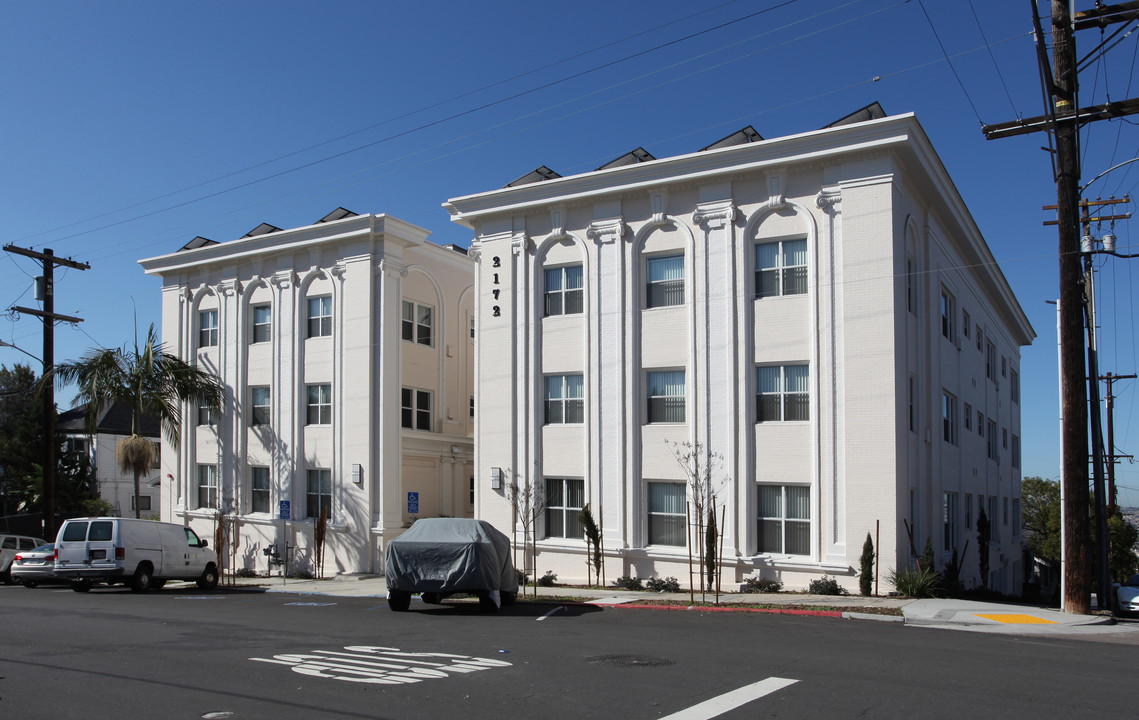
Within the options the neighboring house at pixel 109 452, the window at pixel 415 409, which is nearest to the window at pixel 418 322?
the window at pixel 415 409

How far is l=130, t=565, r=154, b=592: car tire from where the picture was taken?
22.5 m

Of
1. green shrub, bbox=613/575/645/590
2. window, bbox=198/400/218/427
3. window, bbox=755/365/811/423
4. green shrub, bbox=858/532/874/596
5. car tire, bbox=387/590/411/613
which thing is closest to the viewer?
car tire, bbox=387/590/411/613

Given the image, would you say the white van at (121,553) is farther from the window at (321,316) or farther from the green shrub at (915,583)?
the green shrub at (915,583)

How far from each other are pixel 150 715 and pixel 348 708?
1.63m

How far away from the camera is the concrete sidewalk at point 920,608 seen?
49.8 feet

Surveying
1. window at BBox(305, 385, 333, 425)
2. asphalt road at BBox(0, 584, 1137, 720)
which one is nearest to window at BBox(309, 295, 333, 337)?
window at BBox(305, 385, 333, 425)

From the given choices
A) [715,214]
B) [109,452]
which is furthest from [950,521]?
[109,452]

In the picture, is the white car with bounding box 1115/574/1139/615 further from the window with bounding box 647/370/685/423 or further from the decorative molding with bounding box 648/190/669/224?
the decorative molding with bounding box 648/190/669/224

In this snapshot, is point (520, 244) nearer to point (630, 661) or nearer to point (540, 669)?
point (630, 661)

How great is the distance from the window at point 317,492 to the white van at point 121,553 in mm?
4602

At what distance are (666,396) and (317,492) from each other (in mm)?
11857

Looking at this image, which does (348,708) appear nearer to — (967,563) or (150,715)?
(150,715)

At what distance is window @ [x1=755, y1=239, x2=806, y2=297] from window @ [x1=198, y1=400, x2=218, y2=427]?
61.0 ft

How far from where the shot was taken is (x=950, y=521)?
24.5 meters
